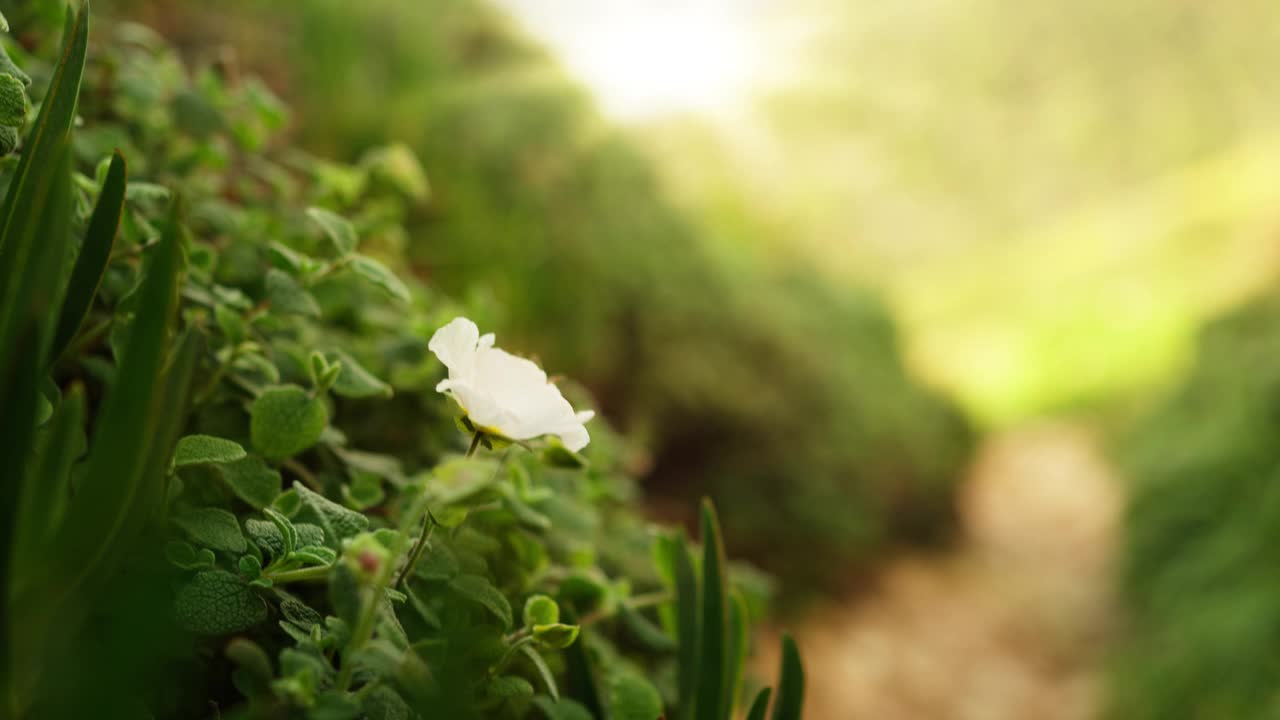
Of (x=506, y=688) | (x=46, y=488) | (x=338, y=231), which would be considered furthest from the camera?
(x=338, y=231)

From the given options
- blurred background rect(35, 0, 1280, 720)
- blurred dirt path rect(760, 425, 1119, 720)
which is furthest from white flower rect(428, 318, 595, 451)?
blurred dirt path rect(760, 425, 1119, 720)

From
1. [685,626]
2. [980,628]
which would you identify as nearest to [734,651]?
[685,626]

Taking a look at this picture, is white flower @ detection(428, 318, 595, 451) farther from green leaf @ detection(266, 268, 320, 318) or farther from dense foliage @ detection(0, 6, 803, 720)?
green leaf @ detection(266, 268, 320, 318)

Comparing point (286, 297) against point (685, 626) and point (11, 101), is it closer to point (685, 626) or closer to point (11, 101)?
point (11, 101)

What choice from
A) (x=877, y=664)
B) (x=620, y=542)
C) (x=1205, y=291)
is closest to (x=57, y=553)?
(x=620, y=542)

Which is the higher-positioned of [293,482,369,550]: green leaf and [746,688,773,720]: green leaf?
[293,482,369,550]: green leaf

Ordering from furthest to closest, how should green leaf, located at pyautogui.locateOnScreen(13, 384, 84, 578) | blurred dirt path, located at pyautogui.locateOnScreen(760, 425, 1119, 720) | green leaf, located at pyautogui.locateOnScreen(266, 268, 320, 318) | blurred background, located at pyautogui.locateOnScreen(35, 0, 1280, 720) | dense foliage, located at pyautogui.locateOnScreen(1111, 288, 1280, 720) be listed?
blurred dirt path, located at pyautogui.locateOnScreen(760, 425, 1119, 720), blurred background, located at pyautogui.locateOnScreen(35, 0, 1280, 720), dense foliage, located at pyautogui.locateOnScreen(1111, 288, 1280, 720), green leaf, located at pyautogui.locateOnScreen(266, 268, 320, 318), green leaf, located at pyautogui.locateOnScreen(13, 384, 84, 578)

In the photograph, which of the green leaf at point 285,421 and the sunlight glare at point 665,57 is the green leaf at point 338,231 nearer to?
the green leaf at point 285,421
